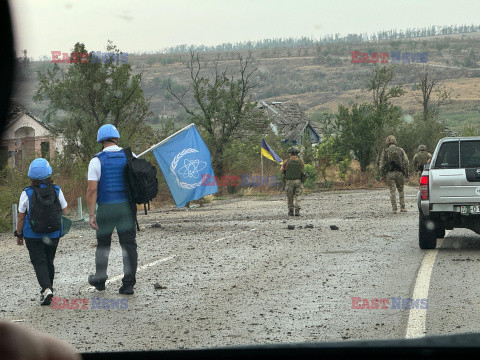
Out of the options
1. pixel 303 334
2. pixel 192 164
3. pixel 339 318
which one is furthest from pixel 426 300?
pixel 192 164

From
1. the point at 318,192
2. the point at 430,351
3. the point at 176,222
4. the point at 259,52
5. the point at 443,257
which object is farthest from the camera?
the point at 259,52

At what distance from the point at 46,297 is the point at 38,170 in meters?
1.53

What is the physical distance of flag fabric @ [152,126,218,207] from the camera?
16.1m

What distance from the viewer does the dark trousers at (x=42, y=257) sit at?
834 centimetres

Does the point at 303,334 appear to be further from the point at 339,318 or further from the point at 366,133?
the point at 366,133

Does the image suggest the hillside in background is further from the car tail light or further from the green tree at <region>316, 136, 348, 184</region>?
the car tail light

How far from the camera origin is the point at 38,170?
8.57 metres

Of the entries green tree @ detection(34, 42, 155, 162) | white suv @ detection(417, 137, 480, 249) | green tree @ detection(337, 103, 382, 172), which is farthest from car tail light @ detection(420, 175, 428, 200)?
green tree @ detection(337, 103, 382, 172)

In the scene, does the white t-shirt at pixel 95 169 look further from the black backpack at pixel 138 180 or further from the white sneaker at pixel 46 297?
the white sneaker at pixel 46 297

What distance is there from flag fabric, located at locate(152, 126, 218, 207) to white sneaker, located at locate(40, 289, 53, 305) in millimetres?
7871

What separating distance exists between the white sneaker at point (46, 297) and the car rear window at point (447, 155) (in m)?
7.26

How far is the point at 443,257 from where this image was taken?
1120 cm

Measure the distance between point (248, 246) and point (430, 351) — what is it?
12.3 m

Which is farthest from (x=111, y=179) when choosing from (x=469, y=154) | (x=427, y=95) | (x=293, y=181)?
(x=427, y=95)
